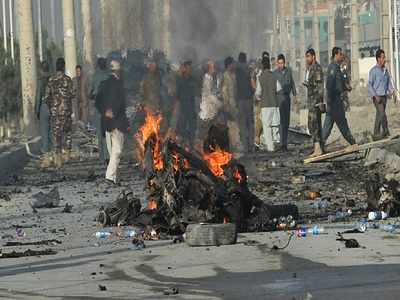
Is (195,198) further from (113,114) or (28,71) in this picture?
(28,71)

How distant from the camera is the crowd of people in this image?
2364cm

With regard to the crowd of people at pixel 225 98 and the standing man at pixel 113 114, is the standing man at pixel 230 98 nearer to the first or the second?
the crowd of people at pixel 225 98

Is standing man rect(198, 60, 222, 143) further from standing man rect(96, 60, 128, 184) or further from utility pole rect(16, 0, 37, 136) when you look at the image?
utility pole rect(16, 0, 37, 136)

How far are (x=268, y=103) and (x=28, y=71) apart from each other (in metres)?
12.5

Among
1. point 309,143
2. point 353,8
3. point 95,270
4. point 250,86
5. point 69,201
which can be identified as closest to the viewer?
point 95,270

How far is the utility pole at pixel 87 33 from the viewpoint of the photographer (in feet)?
157

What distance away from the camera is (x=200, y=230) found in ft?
37.4

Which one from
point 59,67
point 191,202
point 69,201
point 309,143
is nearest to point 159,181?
point 191,202

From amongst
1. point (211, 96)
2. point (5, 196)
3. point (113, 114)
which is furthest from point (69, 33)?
point (5, 196)

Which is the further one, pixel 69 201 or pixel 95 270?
pixel 69 201

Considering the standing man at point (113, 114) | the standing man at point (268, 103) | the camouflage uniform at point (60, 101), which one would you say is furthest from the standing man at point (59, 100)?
the standing man at point (268, 103)

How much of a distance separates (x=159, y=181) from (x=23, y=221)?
2.48m

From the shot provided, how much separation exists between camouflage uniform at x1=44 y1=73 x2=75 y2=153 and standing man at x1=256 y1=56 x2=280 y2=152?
4280 millimetres

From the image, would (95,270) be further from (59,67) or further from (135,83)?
(135,83)
